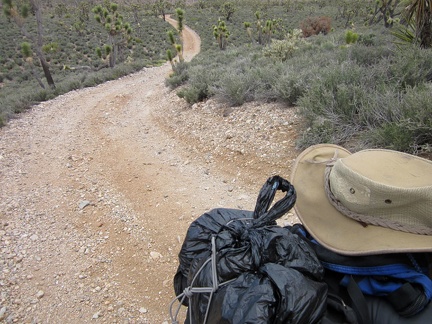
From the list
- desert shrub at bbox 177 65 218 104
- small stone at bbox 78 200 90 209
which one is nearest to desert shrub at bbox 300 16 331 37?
desert shrub at bbox 177 65 218 104

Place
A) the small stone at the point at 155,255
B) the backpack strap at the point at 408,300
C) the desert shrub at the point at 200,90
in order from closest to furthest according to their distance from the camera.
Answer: the backpack strap at the point at 408,300, the small stone at the point at 155,255, the desert shrub at the point at 200,90

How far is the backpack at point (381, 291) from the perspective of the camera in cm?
103

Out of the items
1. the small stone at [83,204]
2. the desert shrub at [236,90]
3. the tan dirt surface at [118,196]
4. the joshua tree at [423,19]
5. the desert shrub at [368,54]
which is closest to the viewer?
the tan dirt surface at [118,196]

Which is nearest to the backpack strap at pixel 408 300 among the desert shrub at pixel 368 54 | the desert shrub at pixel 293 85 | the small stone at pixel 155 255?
the small stone at pixel 155 255

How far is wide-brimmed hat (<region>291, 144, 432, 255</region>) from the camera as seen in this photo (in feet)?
3.62

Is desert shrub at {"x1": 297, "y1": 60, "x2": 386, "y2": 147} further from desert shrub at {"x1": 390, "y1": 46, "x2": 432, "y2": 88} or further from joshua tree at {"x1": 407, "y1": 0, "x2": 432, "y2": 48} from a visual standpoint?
joshua tree at {"x1": 407, "y1": 0, "x2": 432, "y2": 48}

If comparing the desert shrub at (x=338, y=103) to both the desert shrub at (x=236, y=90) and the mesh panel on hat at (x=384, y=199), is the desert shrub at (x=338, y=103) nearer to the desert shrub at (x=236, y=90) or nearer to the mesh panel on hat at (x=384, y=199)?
the desert shrub at (x=236, y=90)

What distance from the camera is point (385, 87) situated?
4465 millimetres

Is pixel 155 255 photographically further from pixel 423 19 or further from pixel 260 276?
pixel 423 19

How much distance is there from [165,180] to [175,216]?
1.00m

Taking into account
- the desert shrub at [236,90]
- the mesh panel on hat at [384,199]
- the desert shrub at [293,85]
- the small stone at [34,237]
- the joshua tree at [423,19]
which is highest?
the mesh panel on hat at [384,199]

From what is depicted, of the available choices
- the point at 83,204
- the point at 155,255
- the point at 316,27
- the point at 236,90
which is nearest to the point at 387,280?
the point at 155,255

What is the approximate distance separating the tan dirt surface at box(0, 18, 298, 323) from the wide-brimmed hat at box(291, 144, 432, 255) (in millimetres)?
1846

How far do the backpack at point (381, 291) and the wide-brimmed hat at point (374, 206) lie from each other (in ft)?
0.20
